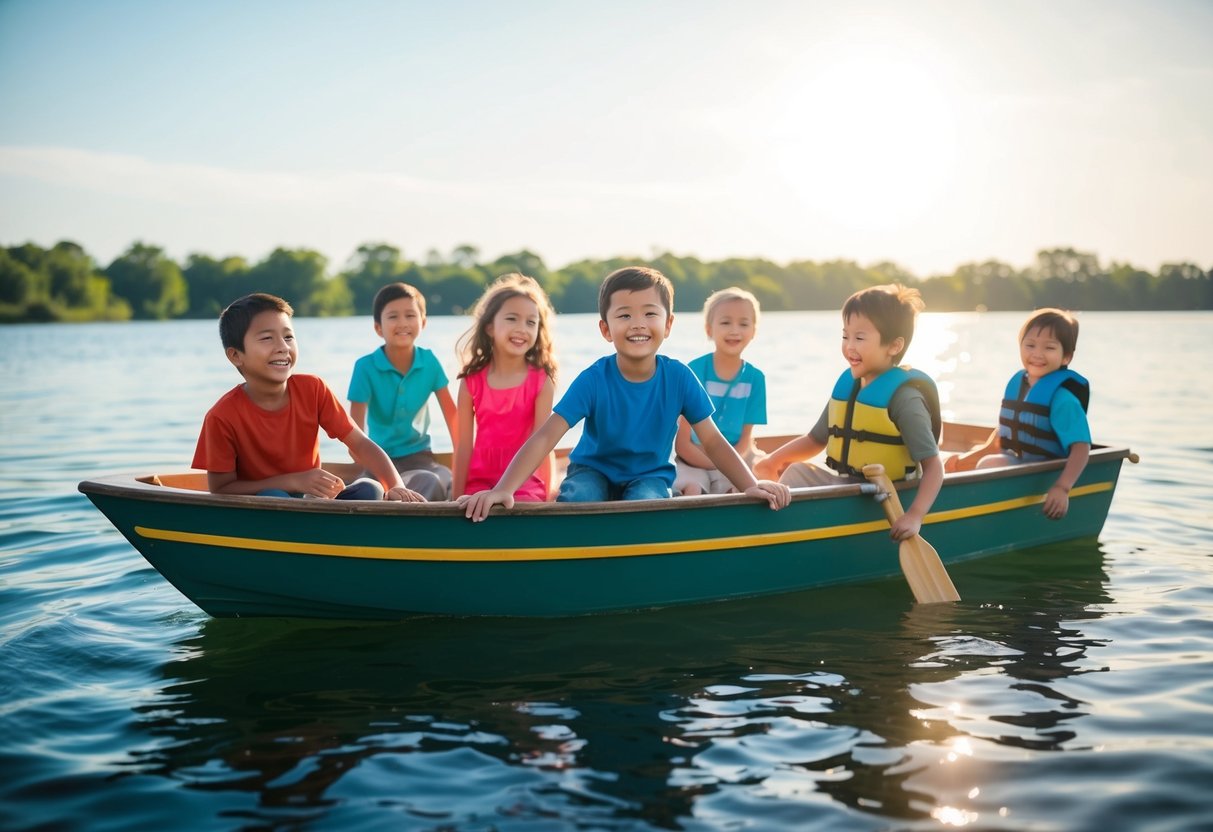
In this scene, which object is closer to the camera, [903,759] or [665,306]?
[903,759]

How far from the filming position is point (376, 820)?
8.77ft

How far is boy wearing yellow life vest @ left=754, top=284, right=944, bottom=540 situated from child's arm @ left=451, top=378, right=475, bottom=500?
5.74 feet

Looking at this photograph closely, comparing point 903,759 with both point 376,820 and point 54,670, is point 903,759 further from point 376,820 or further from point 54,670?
point 54,670

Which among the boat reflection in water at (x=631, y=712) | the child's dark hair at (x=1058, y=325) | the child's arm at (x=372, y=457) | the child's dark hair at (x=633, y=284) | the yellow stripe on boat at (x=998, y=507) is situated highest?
the child's dark hair at (x=633, y=284)

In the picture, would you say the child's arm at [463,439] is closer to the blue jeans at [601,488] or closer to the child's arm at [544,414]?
the child's arm at [544,414]

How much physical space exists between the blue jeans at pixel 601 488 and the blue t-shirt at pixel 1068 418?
2365 millimetres

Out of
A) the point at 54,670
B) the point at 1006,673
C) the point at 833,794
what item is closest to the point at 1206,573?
the point at 1006,673

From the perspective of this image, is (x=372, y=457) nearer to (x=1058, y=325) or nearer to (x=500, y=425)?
(x=500, y=425)

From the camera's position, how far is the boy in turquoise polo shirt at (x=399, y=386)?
17.7 ft

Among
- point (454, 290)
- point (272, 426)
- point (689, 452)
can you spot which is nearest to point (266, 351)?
point (272, 426)

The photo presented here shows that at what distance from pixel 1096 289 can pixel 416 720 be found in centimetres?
6320

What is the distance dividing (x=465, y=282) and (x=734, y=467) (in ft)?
213

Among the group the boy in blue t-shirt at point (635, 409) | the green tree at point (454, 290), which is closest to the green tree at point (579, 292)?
the green tree at point (454, 290)

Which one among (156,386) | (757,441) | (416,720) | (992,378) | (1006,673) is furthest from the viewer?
→ (992,378)
